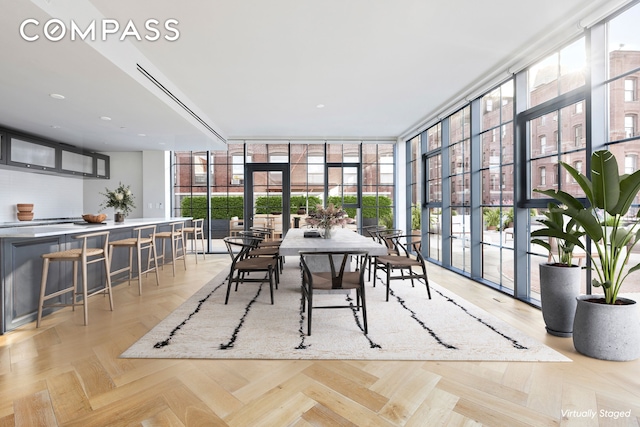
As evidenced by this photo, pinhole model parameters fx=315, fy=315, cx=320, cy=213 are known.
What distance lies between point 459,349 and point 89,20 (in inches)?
156

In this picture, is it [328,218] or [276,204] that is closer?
[328,218]

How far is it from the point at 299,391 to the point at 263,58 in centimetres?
329

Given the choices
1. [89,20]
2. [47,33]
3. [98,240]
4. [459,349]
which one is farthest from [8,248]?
[459,349]

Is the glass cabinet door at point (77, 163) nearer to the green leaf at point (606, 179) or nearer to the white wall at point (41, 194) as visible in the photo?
the white wall at point (41, 194)

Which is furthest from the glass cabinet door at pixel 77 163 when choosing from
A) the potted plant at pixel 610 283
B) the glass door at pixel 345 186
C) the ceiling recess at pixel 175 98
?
the potted plant at pixel 610 283

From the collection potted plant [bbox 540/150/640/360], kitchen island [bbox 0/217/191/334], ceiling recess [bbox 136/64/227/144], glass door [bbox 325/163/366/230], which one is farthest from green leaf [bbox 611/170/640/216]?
glass door [bbox 325/163/366/230]

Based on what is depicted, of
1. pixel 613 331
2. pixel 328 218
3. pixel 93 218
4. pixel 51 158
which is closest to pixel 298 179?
pixel 328 218

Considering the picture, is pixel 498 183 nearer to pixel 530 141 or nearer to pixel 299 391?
pixel 530 141

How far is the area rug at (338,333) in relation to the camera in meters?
2.38

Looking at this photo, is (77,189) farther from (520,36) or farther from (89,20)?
(520,36)

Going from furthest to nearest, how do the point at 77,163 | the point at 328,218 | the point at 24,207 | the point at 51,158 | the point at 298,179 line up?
the point at 298,179 → the point at 77,163 → the point at 51,158 → the point at 24,207 → the point at 328,218

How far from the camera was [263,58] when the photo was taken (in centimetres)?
353

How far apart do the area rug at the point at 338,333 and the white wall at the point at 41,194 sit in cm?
445

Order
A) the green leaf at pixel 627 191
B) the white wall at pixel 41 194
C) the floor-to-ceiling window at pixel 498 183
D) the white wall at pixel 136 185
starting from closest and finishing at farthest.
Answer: the green leaf at pixel 627 191 < the floor-to-ceiling window at pixel 498 183 < the white wall at pixel 41 194 < the white wall at pixel 136 185
